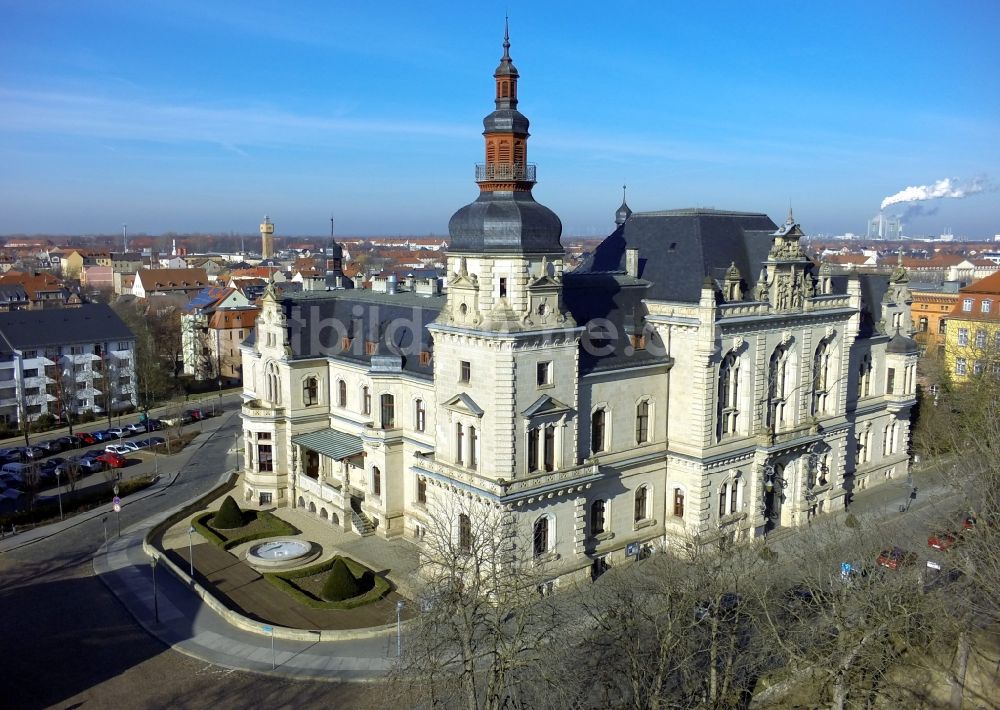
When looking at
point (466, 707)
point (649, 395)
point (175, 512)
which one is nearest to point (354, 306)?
point (175, 512)

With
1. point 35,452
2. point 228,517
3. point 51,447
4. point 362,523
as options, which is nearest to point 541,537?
point 362,523

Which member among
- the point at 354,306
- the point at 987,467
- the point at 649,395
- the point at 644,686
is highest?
the point at 354,306

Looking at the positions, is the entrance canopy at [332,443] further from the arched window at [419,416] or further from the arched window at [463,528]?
the arched window at [463,528]

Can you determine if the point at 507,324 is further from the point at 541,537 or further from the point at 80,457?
the point at 80,457

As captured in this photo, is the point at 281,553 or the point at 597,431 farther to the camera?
the point at 281,553

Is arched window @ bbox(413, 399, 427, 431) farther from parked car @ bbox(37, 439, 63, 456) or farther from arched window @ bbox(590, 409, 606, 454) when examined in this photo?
parked car @ bbox(37, 439, 63, 456)

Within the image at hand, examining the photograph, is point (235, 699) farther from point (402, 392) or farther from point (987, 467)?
point (987, 467)

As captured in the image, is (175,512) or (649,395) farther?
(175,512)
